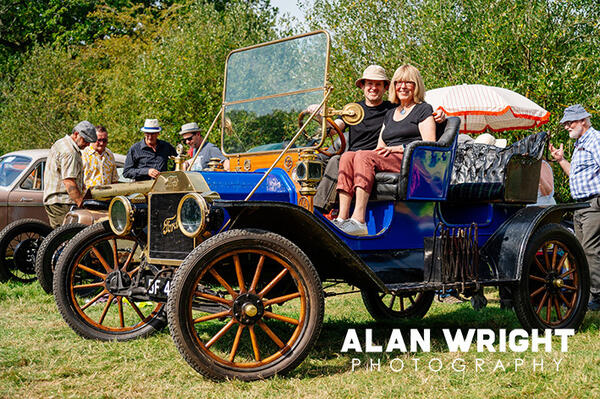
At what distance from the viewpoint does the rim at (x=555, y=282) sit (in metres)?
5.50

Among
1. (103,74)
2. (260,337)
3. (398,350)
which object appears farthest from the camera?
(103,74)

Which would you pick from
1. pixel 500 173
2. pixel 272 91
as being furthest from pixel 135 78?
pixel 500 173

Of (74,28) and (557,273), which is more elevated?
(74,28)

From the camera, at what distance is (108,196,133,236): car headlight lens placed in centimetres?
465

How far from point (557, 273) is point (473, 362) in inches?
63.4

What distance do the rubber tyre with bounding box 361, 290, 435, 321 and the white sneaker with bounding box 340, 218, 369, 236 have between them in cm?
140

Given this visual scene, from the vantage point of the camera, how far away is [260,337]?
520 cm

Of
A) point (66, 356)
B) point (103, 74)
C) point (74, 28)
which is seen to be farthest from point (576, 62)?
point (74, 28)

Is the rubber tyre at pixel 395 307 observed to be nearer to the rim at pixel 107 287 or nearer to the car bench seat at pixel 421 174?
the car bench seat at pixel 421 174

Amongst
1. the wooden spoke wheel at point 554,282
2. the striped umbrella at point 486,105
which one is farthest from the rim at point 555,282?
the striped umbrella at point 486,105

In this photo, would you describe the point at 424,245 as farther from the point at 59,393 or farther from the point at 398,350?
the point at 59,393

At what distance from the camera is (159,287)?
4262mm

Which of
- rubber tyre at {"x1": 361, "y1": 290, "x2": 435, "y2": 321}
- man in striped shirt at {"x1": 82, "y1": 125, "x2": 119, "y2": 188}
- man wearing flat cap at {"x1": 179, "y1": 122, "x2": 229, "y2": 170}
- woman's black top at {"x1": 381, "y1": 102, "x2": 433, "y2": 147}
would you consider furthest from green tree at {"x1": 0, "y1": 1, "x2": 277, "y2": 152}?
woman's black top at {"x1": 381, "y1": 102, "x2": 433, "y2": 147}

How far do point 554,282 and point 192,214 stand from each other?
312 centimetres
